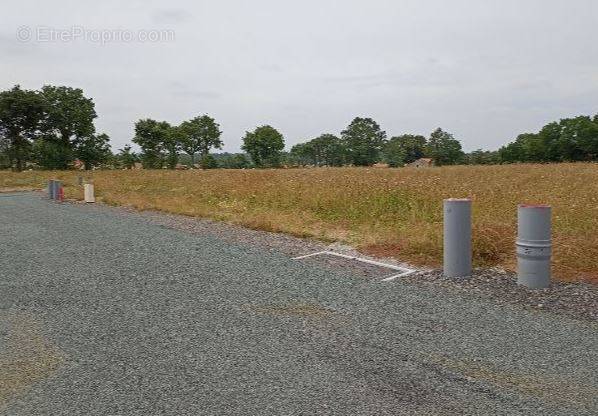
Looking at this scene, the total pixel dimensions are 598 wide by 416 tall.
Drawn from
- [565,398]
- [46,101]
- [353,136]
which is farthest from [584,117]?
[565,398]

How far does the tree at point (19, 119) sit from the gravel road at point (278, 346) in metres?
56.9

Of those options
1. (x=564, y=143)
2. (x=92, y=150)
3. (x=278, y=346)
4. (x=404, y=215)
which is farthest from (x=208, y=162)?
(x=278, y=346)

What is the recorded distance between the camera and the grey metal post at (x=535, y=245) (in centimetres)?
487

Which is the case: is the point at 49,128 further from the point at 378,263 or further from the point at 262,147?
the point at 378,263

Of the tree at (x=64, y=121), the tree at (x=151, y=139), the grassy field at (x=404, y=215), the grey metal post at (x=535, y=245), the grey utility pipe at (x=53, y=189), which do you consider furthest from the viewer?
the tree at (x=151, y=139)

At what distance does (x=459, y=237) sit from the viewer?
18.1ft

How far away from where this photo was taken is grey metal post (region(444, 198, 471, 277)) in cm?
550

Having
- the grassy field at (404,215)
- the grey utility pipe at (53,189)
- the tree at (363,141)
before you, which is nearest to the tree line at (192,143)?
the tree at (363,141)

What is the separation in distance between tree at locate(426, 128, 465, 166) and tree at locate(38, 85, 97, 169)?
68.9 metres

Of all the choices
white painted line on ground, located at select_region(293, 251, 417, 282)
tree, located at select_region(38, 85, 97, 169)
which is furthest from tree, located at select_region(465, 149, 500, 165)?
white painted line on ground, located at select_region(293, 251, 417, 282)

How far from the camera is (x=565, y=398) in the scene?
2688 millimetres

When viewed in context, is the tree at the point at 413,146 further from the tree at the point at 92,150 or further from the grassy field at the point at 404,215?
the grassy field at the point at 404,215

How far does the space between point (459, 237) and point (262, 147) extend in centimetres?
9049

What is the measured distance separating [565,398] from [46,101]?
6647 cm
